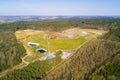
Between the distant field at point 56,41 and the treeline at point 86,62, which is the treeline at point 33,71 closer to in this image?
the treeline at point 86,62

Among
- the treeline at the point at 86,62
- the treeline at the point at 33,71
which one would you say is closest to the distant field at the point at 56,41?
the treeline at the point at 33,71

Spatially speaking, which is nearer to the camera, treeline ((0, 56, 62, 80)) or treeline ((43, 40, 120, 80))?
treeline ((0, 56, 62, 80))

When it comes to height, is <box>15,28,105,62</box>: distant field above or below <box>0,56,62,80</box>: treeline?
above

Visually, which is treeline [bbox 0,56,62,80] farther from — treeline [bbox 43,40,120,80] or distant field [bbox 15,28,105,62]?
distant field [bbox 15,28,105,62]

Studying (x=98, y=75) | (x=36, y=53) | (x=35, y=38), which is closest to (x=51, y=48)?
(x=36, y=53)

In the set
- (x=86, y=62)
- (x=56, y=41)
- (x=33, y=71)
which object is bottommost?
(x=33, y=71)

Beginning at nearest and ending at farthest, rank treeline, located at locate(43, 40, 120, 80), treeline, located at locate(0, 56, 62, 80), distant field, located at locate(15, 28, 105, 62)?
treeline, located at locate(0, 56, 62, 80)
treeline, located at locate(43, 40, 120, 80)
distant field, located at locate(15, 28, 105, 62)

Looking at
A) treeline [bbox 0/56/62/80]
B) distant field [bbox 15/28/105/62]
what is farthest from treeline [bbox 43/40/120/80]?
distant field [bbox 15/28/105/62]

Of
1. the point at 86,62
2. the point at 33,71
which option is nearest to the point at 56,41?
the point at 86,62

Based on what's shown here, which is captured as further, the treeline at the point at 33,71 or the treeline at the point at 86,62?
the treeline at the point at 86,62

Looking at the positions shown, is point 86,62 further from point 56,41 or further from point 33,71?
point 56,41
